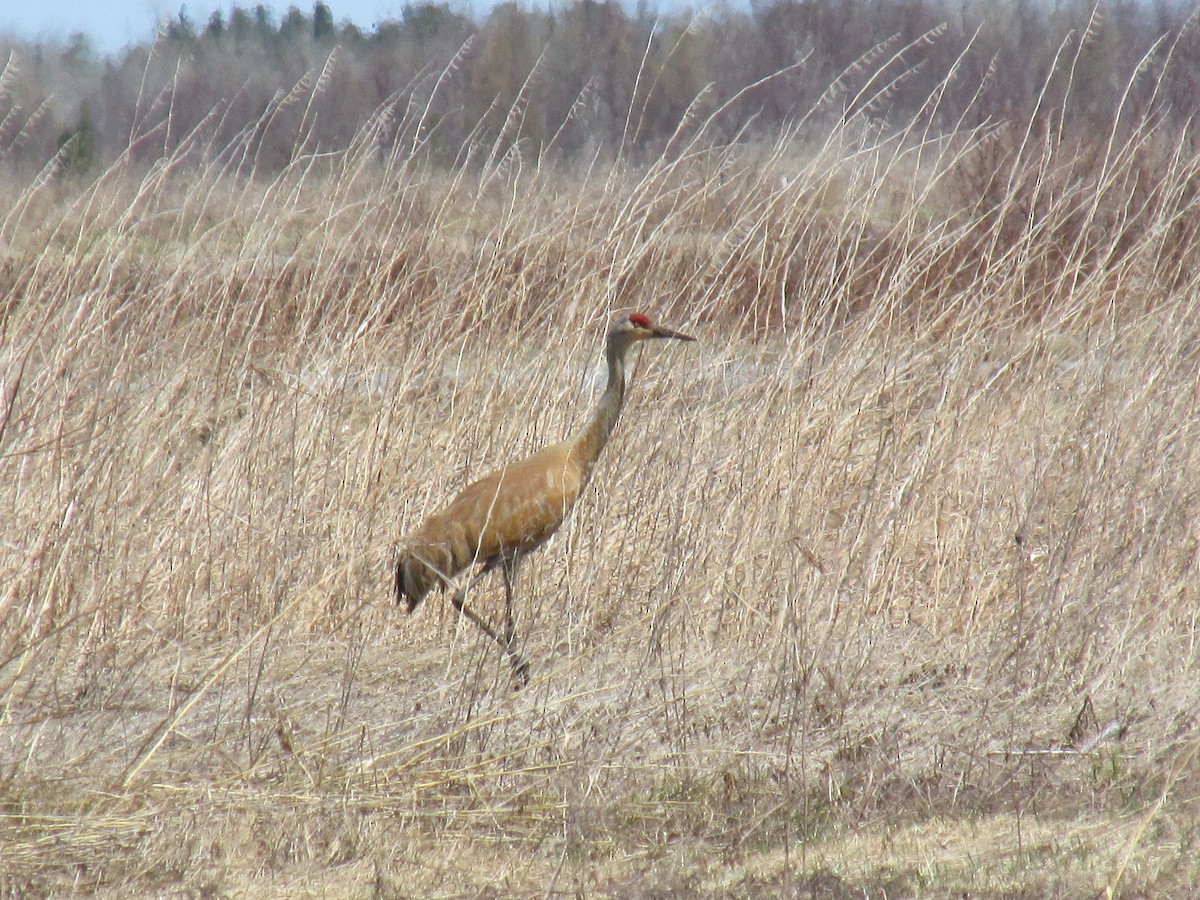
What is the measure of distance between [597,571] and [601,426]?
464 mm

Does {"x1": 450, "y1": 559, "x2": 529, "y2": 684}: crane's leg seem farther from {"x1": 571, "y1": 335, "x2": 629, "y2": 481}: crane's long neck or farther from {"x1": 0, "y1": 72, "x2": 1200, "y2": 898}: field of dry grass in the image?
{"x1": 571, "y1": 335, "x2": 629, "y2": 481}: crane's long neck

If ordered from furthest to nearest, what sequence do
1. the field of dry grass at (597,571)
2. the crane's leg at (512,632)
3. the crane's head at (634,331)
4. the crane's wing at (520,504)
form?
the crane's head at (634,331)
the crane's wing at (520,504)
the crane's leg at (512,632)
the field of dry grass at (597,571)

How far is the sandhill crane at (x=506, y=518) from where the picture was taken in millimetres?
4137

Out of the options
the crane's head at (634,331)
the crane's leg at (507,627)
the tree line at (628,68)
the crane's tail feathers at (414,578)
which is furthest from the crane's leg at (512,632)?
the tree line at (628,68)

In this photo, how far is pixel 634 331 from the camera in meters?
4.47

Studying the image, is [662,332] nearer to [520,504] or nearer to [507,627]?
[520,504]

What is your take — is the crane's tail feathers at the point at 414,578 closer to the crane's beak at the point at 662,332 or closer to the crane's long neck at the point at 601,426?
the crane's long neck at the point at 601,426

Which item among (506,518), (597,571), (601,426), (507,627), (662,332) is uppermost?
(662,332)

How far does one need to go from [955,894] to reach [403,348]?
3.08 meters

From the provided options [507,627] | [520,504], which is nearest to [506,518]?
[520,504]

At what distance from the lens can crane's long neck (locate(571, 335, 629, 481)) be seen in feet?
14.2

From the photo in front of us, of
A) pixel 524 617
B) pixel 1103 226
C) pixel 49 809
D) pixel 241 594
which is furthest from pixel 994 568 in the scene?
pixel 1103 226

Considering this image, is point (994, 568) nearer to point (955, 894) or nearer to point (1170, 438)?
point (1170, 438)

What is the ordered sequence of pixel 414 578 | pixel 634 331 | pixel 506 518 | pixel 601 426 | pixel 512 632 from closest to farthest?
pixel 512 632 < pixel 506 518 < pixel 414 578 < pixel 601 426 < pixel 634 331
